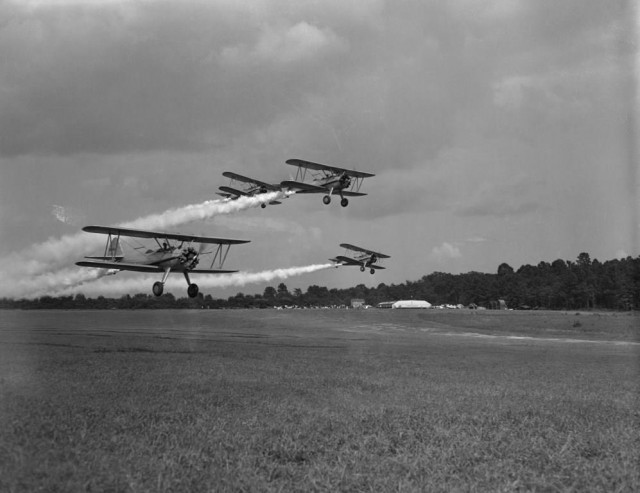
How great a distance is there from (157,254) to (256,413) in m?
29.9

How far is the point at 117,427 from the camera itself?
47.2 ft

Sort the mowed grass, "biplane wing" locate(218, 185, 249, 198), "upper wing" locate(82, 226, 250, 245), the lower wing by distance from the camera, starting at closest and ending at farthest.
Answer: the mowed grass, "upper wing" locate(82, 226, 250, 245), the lower wing, "biplane wing" locate(218, 185, 249, 198)

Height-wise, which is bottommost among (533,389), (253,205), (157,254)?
(533,389)

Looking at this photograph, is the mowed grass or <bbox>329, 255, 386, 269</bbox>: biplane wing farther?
<bbox>329, 255, 386, 269</bbox>: biplane wing

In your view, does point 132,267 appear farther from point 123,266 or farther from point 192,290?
point 192,290

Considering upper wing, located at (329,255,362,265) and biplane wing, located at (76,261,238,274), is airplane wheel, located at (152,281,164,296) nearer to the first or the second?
biplane wing, located at (76,261,238,274)

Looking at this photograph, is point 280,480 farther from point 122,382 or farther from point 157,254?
point 157,254

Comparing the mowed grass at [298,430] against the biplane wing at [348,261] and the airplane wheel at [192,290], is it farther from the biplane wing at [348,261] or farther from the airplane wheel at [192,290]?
the biplane wing at [348,261]

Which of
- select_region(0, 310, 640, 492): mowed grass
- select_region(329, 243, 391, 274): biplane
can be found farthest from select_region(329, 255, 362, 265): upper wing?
select_region(0, 310, 640, 492): mowed grass

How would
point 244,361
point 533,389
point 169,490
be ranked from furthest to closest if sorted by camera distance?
1. point 244,361
2. point 533,389
3. point 169,490

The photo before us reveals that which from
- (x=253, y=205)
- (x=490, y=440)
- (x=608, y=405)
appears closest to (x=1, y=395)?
(x=490, y=440)

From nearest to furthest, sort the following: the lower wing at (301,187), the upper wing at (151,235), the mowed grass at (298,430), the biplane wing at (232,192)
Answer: the mowed grass at (298,430) < the upper wing at (151,235) < the lower wing at (301,187) < the biplane wing at (232,192)

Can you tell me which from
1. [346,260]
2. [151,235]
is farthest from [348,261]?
[151,235]

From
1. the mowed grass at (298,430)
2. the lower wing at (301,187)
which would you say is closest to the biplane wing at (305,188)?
the lower wing at (301,187)
